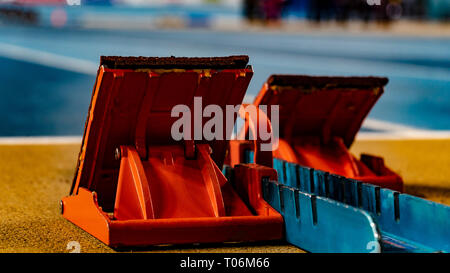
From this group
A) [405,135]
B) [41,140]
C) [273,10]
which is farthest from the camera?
[273,10]

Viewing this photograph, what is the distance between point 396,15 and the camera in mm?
51406

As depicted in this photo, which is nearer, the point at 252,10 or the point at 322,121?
the point at 322,121

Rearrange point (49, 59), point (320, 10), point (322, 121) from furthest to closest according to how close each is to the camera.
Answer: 1. point (320, 10)
2. point (49, 59)
3. point (322, 121)

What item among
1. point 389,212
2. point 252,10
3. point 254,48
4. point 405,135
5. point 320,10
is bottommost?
point 252,10

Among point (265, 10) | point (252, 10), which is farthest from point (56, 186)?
point (252, 10)

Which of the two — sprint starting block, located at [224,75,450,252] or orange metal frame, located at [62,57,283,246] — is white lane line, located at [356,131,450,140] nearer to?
sprint starting block, located at [224,75,450,252]

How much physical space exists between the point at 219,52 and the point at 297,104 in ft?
75.2

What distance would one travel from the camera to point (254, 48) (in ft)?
104

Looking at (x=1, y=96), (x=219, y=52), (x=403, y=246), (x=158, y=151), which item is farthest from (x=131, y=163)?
(x=219, y=52)

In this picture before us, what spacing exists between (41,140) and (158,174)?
16.3 ft

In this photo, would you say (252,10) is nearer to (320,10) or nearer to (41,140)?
(320,10)

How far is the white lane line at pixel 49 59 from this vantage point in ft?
71.3

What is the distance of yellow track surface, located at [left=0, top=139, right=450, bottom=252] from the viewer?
5.22m

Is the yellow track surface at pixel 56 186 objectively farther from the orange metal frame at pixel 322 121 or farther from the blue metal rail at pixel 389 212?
the orange metal frame at pixel 322 121
